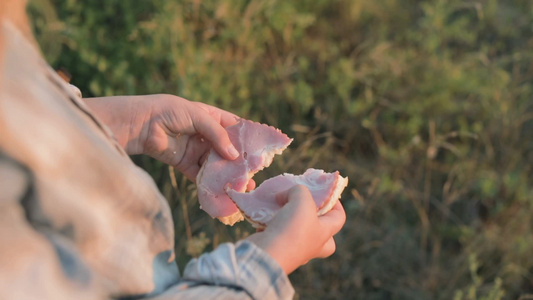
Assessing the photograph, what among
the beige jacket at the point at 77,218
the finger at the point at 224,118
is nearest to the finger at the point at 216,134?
the finger at the point at 224,118

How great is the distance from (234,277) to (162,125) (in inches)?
25.3

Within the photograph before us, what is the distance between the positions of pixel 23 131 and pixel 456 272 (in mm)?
1869

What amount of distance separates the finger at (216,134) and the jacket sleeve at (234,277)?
0.54 m

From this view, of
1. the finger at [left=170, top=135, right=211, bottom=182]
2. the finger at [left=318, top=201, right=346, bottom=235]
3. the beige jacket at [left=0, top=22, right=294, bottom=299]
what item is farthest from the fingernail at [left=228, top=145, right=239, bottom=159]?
the beige jacket at [left=0, top=22, right=294, bottom=299]

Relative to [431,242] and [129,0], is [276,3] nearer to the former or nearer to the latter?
[129,0]

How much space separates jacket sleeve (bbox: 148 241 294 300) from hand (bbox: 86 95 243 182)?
551mm

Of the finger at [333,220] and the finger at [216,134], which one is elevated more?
the finger at [216,134]

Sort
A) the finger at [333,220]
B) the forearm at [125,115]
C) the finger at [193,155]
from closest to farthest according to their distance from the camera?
the finger at [333,220], the forearm at [125,115], the finger at [193,155]

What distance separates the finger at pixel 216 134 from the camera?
1.42 metres

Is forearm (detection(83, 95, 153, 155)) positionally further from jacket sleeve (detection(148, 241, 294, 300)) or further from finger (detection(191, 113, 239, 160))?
jacket sleeve (detection(148, 241, 294, 300))

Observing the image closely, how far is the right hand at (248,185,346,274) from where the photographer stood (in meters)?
0.94

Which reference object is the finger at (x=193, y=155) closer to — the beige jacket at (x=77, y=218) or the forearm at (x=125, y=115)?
the forearm at (x=125, y=115)

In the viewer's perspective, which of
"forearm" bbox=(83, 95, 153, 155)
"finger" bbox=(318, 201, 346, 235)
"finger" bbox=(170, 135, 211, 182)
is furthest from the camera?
"finger" bbox=(170, 135, 211, 182)

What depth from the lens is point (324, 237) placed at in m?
1.11
